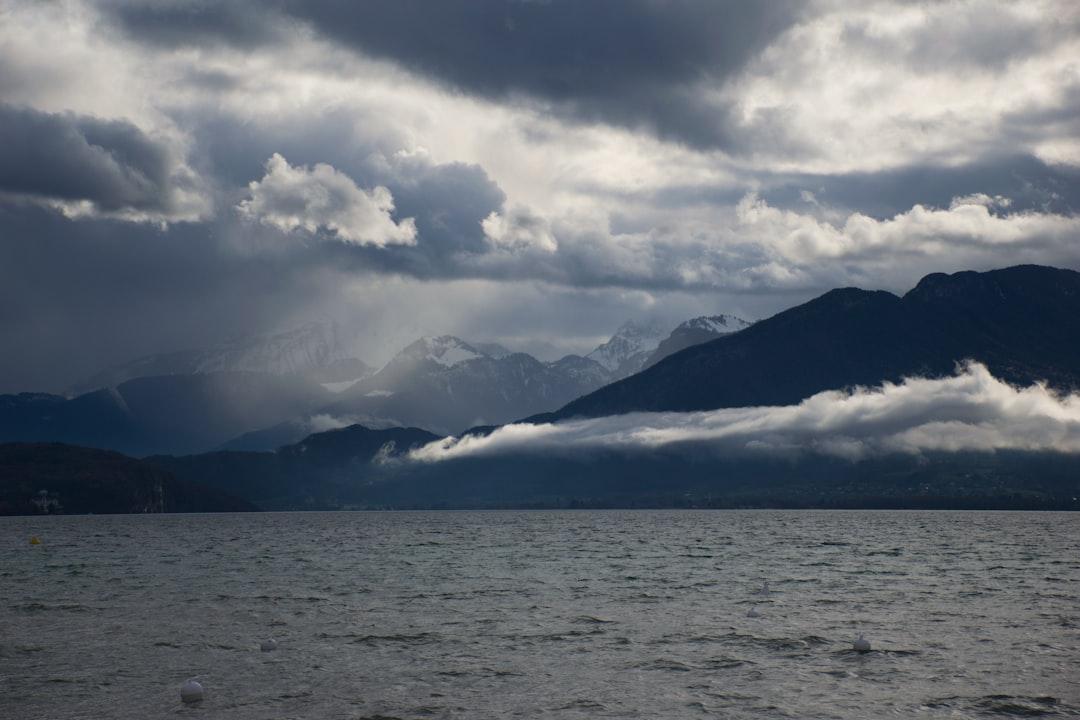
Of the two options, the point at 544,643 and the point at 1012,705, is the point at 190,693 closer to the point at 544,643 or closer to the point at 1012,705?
the point at 544,643

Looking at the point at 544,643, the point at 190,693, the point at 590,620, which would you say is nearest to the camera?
the point at 190,693

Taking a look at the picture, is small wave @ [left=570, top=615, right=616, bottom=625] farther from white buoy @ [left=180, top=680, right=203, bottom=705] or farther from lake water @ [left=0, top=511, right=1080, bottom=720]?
white buoy @ [left=180, top=680, right=203, bottom=705]

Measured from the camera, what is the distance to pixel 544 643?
232 ft

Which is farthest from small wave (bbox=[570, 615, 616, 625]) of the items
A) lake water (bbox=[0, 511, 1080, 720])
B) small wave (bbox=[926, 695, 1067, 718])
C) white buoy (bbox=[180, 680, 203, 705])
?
white buoy (bbox=[180, 680, 203, 705])

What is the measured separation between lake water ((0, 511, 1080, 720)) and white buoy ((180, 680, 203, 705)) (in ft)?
3.56

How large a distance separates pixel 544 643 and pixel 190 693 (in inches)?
1024

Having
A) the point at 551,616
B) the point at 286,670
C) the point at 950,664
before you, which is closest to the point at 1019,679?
the point at 950,664

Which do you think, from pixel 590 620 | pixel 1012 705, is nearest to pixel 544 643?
pixel 590 620

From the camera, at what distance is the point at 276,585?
115 meters

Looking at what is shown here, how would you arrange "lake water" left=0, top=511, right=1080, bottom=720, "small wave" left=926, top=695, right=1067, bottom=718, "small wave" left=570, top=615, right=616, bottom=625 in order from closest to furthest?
"small wave" left=926, top=695, right=1067, bottom=718, "lake water" left=0, top=511, right=1080, bottom=720, "small wave" left=570, top=615, right=616, bottom=625

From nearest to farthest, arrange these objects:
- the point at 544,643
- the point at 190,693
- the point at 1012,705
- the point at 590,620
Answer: the point at 1012,705 < the point at 190,693 < the point at 544,643 < the point at 590,620

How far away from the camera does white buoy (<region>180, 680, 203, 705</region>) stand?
53.2 m

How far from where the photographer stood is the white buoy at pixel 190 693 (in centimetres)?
5316

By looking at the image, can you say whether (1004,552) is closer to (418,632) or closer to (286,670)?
(418,632)
